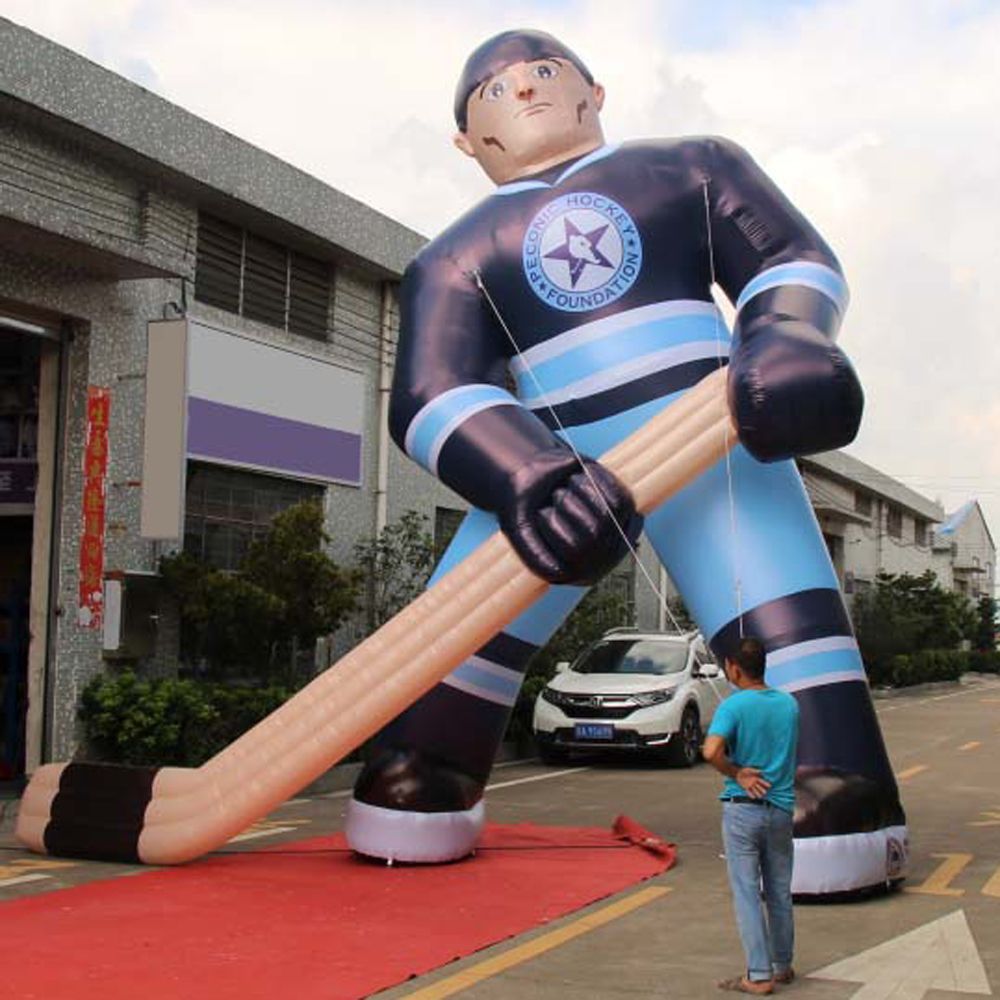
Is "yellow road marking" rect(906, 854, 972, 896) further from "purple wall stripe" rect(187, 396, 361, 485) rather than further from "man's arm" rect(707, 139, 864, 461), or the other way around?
"purple wall stripe" rect(187, 396, 361, 485)

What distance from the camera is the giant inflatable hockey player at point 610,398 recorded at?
21.9 feet

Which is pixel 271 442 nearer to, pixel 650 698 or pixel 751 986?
pixel 650 698

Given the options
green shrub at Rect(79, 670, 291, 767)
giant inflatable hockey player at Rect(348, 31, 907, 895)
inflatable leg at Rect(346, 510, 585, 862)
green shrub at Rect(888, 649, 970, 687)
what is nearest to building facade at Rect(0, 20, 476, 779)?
green shrub at Rect(79, 670, 291, 767)

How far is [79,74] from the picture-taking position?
1168 centimetres

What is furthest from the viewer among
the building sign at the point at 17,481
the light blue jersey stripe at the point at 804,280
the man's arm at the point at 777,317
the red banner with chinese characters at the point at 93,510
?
the building sign at the point at 17,481

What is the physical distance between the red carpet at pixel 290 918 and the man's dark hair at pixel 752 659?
5.78 ft

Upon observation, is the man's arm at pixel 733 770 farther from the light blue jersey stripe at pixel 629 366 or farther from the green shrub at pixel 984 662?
the green shrub at pixel 984 662

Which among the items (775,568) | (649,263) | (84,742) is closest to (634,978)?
(775,568)

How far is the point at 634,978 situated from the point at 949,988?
1186mm

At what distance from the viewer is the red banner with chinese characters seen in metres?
12.0

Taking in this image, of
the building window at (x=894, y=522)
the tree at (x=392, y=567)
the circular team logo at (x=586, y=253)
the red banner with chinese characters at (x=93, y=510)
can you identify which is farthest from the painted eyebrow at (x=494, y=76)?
the building window at (x=894, y=522)

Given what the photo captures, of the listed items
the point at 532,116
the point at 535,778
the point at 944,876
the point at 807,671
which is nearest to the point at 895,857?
the point at 944,876

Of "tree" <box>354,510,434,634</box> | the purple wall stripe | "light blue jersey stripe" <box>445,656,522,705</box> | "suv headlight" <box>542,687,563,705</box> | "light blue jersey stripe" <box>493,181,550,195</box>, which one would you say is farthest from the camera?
"tree" <box>354,510,434,634</box>

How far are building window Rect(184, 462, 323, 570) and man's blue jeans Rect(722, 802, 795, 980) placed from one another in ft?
28.4
